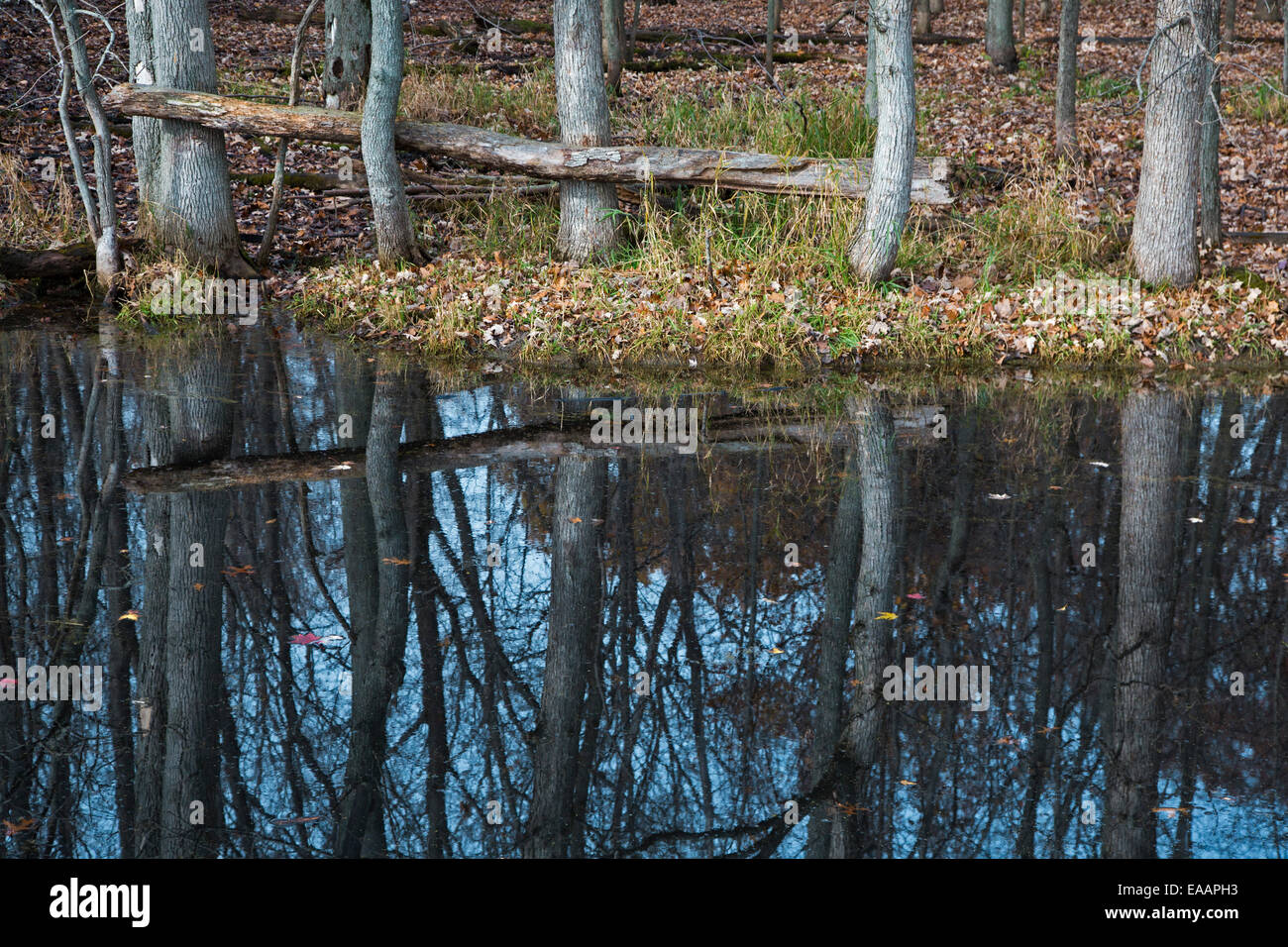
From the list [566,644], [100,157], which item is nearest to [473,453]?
[566,644]

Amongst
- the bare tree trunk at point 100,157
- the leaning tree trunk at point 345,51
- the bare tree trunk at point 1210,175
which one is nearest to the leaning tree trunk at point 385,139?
the bare tree trunk at point 100,157

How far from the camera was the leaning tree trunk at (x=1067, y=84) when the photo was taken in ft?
44.9

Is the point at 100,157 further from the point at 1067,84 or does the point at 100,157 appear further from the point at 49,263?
the point at 1067,84

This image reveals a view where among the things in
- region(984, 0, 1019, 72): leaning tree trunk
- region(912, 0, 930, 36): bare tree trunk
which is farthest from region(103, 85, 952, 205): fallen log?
region(912, 0, 930, 36): bare tree trunk

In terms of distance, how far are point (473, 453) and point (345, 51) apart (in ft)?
30.3

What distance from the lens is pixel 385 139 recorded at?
36.0ft

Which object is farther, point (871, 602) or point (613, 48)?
point (613, 48)

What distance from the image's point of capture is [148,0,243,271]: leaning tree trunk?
427 inches

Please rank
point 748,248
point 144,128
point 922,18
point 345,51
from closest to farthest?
point 748,248, point 144,128, point 345,51, point 922,18

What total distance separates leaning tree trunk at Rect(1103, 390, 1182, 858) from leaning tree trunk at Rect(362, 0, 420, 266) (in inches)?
273

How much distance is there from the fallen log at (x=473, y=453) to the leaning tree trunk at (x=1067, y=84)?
307 inches

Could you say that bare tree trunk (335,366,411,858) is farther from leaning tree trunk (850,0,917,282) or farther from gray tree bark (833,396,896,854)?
leaning tree trunk (850,0,917,282)
